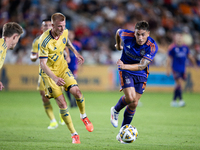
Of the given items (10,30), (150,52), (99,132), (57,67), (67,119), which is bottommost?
(99,132)

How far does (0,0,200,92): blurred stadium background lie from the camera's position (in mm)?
16781

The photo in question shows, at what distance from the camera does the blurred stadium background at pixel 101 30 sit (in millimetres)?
16781

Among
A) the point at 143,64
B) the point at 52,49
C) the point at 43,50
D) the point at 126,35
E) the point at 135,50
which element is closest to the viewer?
the point at 43,50

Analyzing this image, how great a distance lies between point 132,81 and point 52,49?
1653mm

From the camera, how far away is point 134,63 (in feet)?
20.6

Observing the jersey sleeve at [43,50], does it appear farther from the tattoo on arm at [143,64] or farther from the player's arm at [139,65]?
the tattoo on arm at [143,64]

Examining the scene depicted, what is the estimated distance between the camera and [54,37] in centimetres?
581

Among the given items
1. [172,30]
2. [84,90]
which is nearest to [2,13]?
[84,90]

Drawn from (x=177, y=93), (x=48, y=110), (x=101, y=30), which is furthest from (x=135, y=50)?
(x=101, y=30)

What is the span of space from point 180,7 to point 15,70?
12286 mm

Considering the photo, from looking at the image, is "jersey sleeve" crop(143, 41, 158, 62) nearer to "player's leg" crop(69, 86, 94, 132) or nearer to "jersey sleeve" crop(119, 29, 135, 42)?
"jersey sleeve" crop(119, 29, 135, 42)

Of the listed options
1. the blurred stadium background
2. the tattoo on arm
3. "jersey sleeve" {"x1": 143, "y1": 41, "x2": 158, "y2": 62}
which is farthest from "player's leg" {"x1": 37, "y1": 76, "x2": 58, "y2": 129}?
the blurred stadium background

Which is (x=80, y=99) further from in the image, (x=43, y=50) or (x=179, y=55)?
(x=179, y=55)

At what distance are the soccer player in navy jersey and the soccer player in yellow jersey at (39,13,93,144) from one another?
844mm
